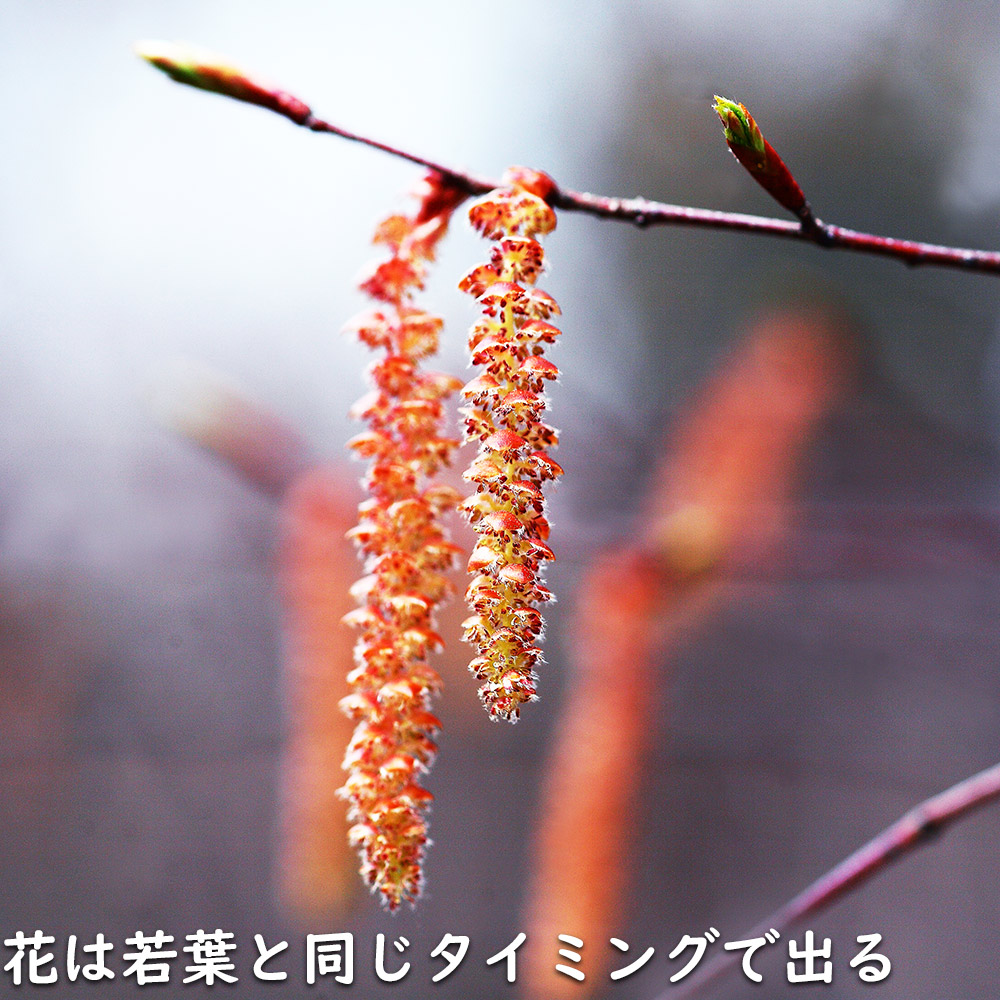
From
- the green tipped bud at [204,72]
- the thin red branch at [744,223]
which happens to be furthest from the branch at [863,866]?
the green tipped bud at [204,72]

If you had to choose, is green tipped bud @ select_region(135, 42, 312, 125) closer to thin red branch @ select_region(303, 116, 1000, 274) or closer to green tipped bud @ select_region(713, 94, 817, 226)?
thin red branch @ select_region(303, 116, 1000, 274)

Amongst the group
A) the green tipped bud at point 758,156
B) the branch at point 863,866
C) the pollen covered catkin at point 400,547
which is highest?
the green tipped bud at point 758,156

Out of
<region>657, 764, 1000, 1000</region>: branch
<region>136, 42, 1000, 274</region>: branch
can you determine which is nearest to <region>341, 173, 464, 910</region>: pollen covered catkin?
<region>136, 42, 1000, 274</region>: branch

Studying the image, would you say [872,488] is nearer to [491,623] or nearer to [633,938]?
[633,938]

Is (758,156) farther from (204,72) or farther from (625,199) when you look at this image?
(204,72)

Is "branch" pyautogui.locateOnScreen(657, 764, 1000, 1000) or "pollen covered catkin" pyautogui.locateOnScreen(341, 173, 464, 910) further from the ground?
"pollen covered catkin" pyautogui.locateOnScreen(341, 173, 464, 910)

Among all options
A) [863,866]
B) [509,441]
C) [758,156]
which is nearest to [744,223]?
[758,156]

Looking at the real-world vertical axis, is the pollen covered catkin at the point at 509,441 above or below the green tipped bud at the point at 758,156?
below

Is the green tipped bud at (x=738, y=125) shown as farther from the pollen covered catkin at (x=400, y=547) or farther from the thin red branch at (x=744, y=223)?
the pollen covered catkin at (x=400, y=547)
